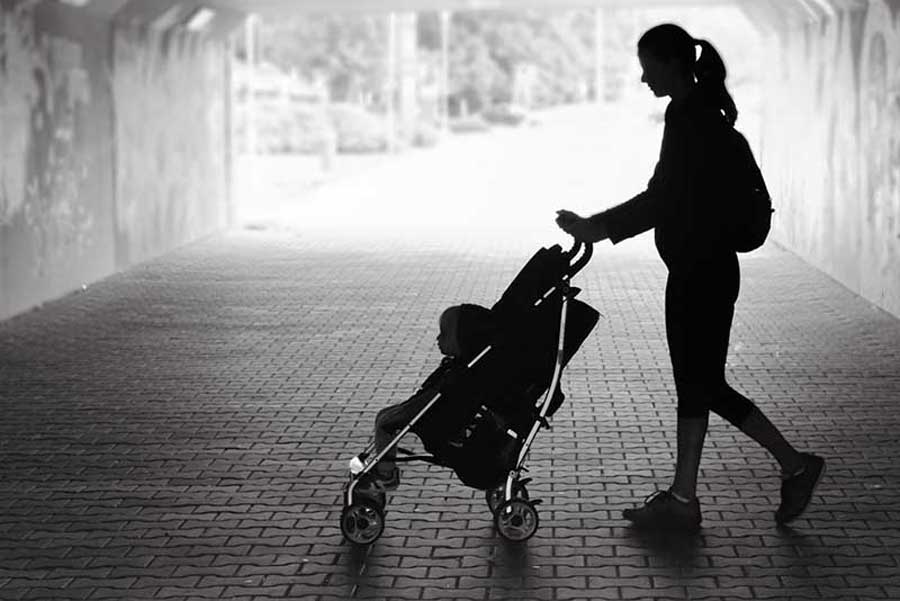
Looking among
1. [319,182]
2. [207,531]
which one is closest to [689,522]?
[207,531]

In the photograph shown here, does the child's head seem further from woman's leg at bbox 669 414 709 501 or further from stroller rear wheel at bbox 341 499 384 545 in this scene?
woman's leg at bbox 669 414 709 501

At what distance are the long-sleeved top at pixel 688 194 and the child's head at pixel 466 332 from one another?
0.57m

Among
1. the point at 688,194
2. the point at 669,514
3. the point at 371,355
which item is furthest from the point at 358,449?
the point at 371,355

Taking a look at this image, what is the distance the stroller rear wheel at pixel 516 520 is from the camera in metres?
6.02

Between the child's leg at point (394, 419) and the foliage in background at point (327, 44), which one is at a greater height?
the foliage in background at point (327, 44)

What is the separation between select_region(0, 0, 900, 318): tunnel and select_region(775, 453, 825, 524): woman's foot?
23.4 feet

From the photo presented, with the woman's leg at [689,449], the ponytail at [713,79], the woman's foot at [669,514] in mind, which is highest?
the ponytail at [713,79]

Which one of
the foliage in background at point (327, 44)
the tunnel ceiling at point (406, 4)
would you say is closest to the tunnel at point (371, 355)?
the tunnel ceiling at point (406, 4)

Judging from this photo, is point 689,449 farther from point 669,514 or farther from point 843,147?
point 843,147

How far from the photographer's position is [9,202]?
43.7 feet

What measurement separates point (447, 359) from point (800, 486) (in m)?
1.45

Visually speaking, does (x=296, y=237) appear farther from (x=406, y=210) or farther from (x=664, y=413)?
(x=664, y=413)

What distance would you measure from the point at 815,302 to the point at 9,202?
273 inches

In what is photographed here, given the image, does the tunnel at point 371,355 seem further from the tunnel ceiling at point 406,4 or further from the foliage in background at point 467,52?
the foliage in background at point 467,52
